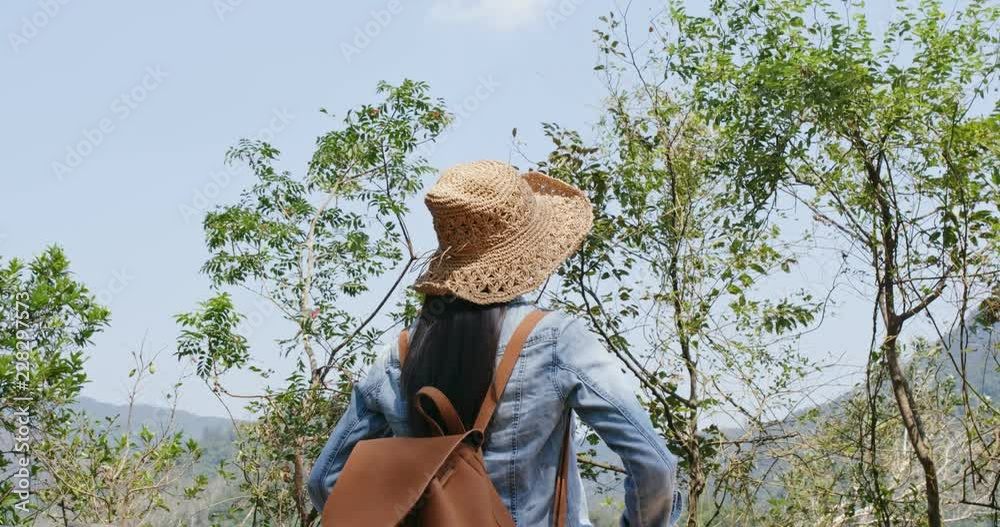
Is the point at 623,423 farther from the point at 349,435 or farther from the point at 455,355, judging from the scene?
the point at 349,435

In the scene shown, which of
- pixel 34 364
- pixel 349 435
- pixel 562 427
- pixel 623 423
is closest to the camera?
pixel 623 423

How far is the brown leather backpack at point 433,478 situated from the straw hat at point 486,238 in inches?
3.4

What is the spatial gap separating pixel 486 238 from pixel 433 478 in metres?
0.41

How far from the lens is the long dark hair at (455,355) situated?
1.50 metres

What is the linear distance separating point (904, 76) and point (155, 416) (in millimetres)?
3204

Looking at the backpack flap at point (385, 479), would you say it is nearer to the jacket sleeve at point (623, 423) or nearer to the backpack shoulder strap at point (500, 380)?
the backpack shoulder strap at point (500, 380)

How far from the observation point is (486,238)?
5.28ft

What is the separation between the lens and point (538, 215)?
1671 mm

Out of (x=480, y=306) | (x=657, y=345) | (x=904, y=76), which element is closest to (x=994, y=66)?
(x=904, y=76)

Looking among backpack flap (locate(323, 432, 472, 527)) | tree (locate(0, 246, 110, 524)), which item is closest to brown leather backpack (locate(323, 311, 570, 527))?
backpack flap (locate(323, 432, 472, 527))

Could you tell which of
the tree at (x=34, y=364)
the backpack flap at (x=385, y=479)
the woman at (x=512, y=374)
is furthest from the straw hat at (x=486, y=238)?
the tree at (x=34, y=364)

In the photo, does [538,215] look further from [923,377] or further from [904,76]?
[923,377]

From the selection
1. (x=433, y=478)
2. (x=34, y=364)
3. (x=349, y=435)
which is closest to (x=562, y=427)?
(x=433, y=478)

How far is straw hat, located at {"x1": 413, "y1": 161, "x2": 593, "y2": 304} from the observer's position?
1561mm
